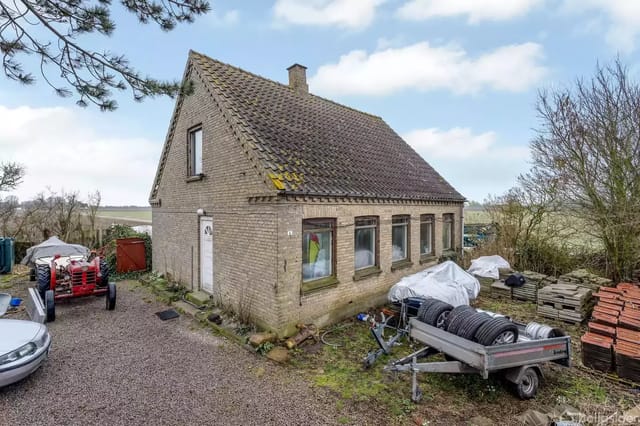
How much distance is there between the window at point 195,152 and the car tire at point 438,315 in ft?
25.8

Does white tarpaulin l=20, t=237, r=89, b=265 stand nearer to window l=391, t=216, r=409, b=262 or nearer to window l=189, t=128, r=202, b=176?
window l=189, t=128, r=202, b=176

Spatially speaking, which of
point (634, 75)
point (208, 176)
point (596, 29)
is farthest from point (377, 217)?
point (634, 75)

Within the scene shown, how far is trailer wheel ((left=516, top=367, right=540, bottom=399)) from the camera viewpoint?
4781mm

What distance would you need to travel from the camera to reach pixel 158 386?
5113mm

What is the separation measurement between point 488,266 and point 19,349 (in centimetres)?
1278

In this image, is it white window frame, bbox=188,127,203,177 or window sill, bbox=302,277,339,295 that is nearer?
window sill, bbox=302,277,339,295

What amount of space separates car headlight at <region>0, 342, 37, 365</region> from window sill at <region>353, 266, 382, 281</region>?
6.67m

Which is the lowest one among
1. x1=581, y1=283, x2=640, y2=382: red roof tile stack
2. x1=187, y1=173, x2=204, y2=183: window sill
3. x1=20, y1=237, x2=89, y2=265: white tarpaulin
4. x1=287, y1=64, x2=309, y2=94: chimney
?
x1=581, y1=283, x2=640, y2=382: red roof tile stack

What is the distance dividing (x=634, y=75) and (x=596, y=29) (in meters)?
2.41

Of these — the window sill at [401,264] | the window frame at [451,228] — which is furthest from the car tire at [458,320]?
the window frame at [451,228]

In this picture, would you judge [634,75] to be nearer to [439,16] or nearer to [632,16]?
[632,16]

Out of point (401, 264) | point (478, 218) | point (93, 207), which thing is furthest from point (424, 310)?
point (93, 207)

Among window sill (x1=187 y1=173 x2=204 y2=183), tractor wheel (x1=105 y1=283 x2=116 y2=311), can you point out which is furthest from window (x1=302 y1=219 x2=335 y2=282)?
A: tractor wheel (x1=105 y1=283 x2=116 y2=311)

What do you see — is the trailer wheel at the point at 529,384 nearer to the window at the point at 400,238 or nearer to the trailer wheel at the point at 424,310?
the trailer wheel at the point at 424,310
